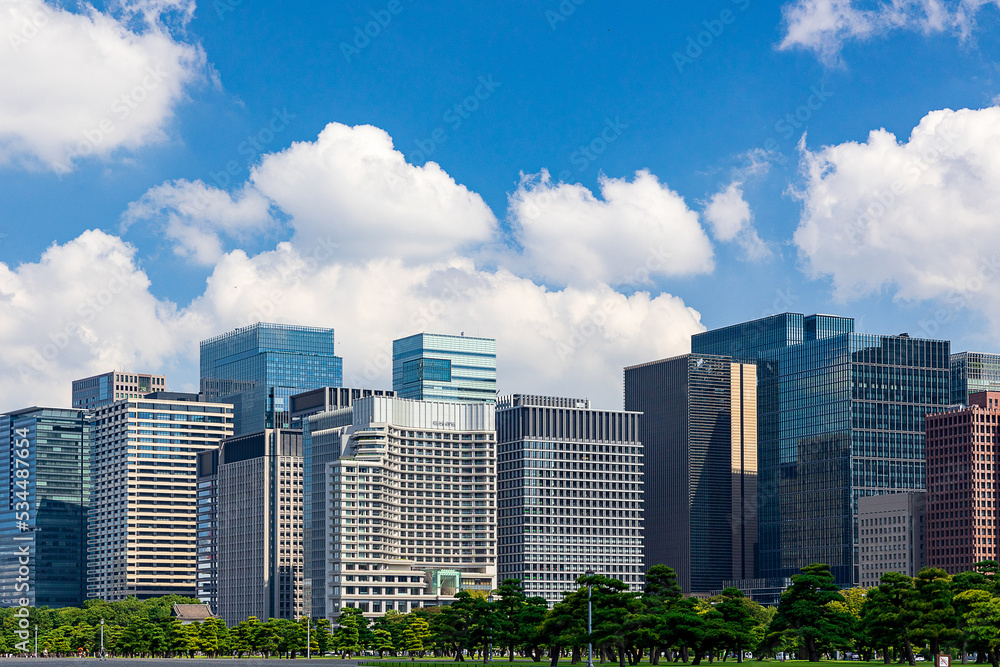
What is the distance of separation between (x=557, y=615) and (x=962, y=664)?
4556cm

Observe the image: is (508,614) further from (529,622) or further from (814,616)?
(814,616)

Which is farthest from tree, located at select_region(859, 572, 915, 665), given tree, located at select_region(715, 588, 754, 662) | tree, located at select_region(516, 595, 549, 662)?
tree, located at select_region(516, 595, 549, 662)

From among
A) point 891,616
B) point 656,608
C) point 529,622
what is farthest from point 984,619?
point 529,622

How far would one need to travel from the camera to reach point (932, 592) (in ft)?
463

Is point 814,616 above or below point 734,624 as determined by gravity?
above

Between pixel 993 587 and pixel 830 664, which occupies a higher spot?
pixel 993 587

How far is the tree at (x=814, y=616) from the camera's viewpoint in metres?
150

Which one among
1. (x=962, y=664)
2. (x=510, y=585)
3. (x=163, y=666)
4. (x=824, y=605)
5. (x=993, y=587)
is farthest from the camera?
(x=163, y=666)

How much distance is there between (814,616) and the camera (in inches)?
5940

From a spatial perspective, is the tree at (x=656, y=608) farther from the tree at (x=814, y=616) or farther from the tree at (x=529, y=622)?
the tree at (x=529, y=622)

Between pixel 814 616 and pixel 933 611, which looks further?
pixel 814 616

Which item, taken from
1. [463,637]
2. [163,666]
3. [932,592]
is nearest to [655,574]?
[932,592]

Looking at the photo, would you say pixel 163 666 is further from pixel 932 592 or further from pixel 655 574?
pixel 932 592

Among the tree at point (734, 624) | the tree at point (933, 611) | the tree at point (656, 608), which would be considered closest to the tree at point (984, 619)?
the tree at point (933, 611)
